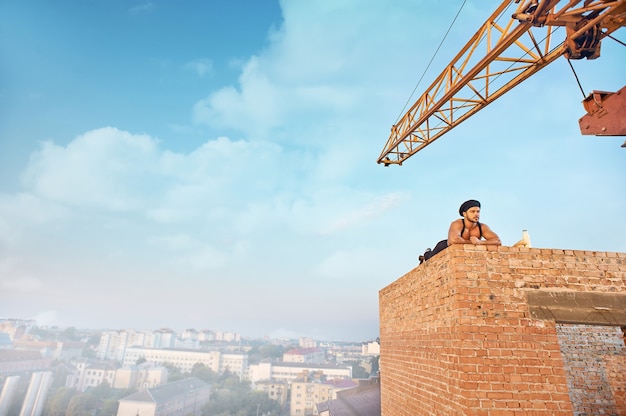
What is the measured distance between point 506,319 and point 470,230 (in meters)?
1.21

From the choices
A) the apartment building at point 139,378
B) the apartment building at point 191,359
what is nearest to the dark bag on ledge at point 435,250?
the apartment building at point 139,378

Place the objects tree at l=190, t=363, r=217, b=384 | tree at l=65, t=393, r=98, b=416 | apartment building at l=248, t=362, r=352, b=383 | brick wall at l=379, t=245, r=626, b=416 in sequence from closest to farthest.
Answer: brick wall at l=379, t=245, r=626, b=416, tree at l=65, t=393, r=98, b=416, tree at l=190, t=363, r=217, b=384, apartment building at l=248, t=362, r=352, b=383

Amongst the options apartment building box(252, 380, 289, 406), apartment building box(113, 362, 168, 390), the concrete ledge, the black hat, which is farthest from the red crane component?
apartment building box(113, 362, 168, 390)

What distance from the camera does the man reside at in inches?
169

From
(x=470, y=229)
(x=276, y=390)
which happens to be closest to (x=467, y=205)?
(x=470, y=229)

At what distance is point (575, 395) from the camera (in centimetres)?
634

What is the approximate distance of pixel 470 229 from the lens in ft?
14.7

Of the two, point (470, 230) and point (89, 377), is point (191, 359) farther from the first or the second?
point (470, 230)

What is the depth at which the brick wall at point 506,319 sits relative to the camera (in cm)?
355

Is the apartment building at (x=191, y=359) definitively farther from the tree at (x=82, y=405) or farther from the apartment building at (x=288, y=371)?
the tree at (x=82, y=405)

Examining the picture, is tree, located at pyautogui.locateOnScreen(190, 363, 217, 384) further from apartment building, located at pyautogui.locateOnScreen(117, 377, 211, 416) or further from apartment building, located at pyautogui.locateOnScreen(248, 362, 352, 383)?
apartment building, located at pyautogui.locateOnScreen(248, 362, 352, 383)

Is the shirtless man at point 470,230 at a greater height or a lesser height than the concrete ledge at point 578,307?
greater

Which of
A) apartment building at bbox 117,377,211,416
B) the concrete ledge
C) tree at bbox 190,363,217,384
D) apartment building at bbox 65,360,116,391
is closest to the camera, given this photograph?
the concrete ledge

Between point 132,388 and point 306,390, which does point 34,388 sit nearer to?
point 132,388
